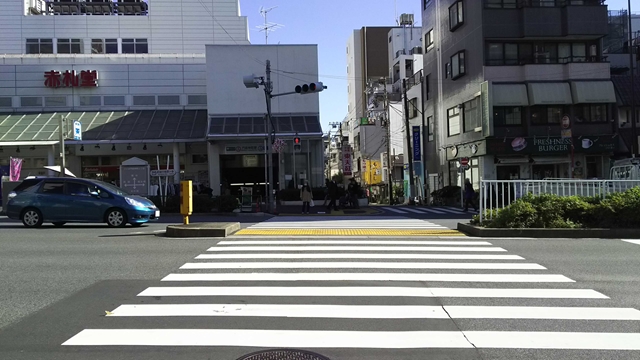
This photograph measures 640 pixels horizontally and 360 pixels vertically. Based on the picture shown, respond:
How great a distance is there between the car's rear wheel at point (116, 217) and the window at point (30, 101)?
1062 inches

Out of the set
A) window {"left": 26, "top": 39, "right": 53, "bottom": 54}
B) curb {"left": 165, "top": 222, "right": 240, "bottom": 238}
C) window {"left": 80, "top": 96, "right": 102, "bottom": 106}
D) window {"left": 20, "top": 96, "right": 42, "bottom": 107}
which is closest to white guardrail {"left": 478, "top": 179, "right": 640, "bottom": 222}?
curb {"left": 165, "top": 222, "right": 240, "bottom": 238}

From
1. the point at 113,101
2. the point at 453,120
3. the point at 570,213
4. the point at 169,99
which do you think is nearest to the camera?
the point at 570,213

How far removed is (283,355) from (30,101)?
4026cm

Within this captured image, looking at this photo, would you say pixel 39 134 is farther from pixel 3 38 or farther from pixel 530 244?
pixel 530 244

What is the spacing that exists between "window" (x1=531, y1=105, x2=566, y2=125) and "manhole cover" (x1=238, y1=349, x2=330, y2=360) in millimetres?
30779

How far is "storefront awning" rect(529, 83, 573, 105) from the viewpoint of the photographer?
31.2 meters

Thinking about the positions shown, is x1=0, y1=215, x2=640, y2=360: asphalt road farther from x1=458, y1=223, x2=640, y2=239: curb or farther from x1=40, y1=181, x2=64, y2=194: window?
x1=40, y1=181, x2=64, y2=194: window

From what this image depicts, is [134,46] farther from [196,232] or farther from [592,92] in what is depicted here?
[196,232]

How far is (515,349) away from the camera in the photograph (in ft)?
16.7

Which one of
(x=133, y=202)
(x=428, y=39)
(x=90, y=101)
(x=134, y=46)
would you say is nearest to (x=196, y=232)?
(x=133, y=202)

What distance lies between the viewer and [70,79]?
38219mm

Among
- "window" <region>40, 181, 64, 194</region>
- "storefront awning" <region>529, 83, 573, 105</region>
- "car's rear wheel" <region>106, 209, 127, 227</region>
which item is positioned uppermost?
Answer: "storefront awning" <region>529, 83, 573, 105</region>

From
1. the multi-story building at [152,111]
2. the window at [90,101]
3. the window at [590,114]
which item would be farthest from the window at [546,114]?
the window at [90,101]

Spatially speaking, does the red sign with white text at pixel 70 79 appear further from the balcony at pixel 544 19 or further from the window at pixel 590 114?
the window at pixel 590 114
